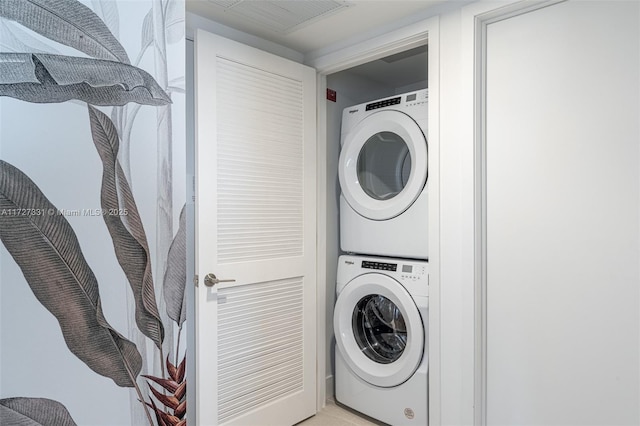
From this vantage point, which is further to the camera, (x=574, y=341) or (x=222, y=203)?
(x=222, y=203)

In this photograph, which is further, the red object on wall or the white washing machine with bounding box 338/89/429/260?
the red object on wall

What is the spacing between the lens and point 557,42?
66.6 inches

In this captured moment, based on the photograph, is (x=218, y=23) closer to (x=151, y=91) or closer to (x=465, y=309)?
(x=151, y=91)

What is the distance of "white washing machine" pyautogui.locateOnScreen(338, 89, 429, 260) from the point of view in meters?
2.20

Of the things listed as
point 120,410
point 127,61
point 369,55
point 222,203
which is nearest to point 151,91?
point 127,61

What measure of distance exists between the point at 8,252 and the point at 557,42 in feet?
6.53

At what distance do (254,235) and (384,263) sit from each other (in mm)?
755

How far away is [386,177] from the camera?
8.09 ft

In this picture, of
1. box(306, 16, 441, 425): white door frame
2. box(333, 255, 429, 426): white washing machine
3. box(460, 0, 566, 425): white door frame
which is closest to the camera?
box(460, 0, 566, 425): white door frame

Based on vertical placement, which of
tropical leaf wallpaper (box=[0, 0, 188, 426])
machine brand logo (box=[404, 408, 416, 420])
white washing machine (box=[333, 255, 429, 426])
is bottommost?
machine brand logo (box=[404, 408, 416, 420])

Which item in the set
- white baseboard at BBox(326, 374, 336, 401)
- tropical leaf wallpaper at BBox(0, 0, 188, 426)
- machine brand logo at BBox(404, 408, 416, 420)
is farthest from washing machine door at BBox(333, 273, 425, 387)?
tropical leaf wallpaper at BBox(0, 0, 188, 426)

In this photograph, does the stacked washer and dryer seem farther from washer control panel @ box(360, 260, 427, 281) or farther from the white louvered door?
the white louvered door

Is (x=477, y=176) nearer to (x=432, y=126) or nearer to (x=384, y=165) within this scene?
(x=432, y=126)

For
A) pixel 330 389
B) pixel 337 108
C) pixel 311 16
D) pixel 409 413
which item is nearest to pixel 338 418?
pixel 330 389
